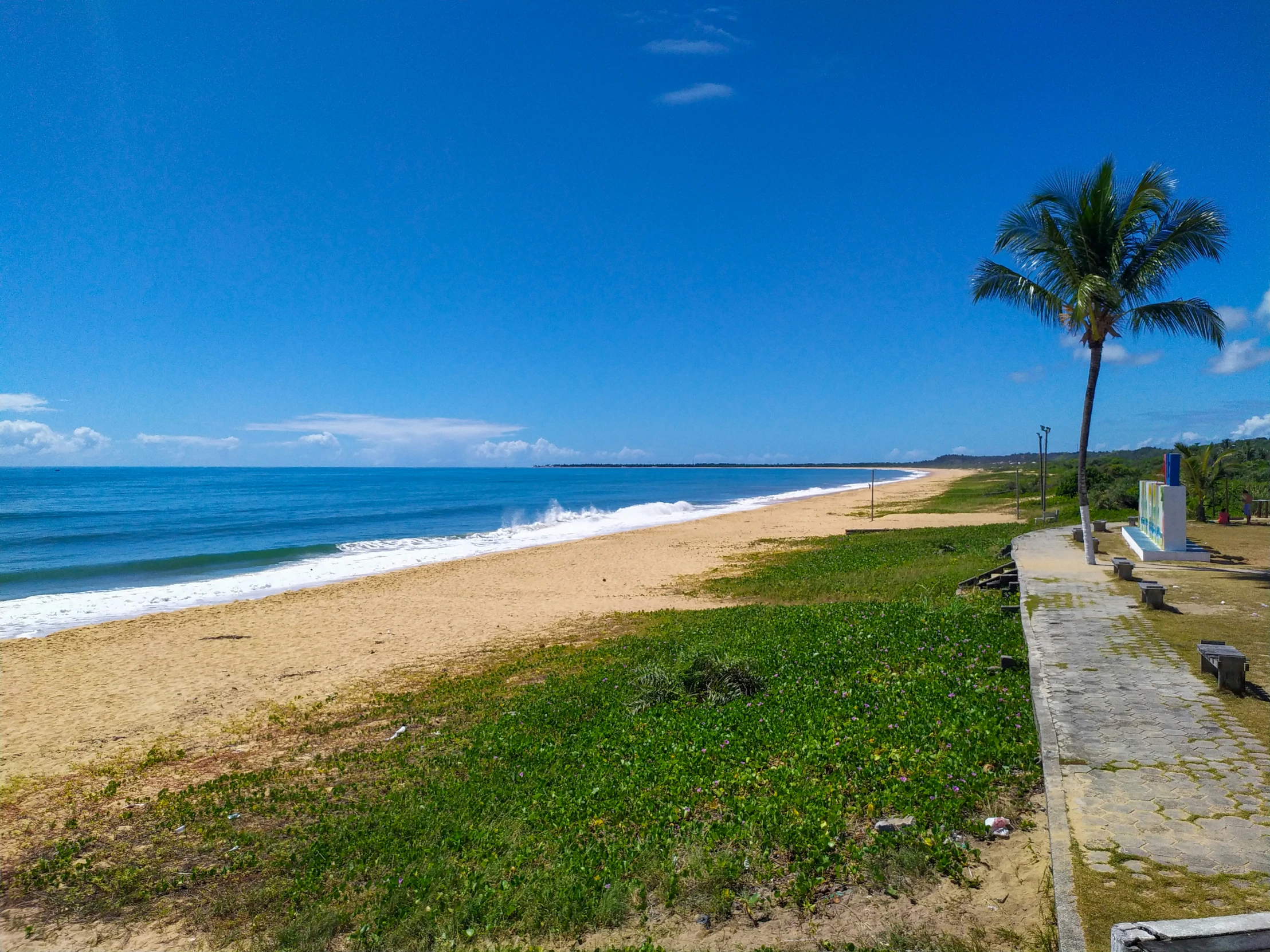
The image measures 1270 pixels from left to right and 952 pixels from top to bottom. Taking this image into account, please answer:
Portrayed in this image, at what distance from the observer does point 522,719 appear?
8625mm

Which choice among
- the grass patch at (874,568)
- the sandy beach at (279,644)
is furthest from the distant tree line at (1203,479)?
the sandy beach at (279,644)

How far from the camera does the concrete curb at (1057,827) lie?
11.5 ft

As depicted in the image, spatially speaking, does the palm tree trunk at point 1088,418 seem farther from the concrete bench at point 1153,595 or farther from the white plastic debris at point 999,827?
the white plastic debris at point 999,827

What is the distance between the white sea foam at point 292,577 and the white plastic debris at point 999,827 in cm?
2006

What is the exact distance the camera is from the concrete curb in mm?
3492

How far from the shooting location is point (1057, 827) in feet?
14.5

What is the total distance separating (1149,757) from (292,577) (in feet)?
82.1

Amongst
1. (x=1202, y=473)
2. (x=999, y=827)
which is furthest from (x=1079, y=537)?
(x=999, y=827)

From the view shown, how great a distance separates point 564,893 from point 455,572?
20.5 meters

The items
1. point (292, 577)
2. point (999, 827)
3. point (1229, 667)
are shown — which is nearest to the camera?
point (999, 827)

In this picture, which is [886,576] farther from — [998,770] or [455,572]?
[455,572]

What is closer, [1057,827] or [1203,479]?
[1057,827]

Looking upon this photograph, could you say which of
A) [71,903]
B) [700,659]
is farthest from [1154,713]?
[71,903]

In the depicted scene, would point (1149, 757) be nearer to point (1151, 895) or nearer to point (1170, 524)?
point (1151, 895)
